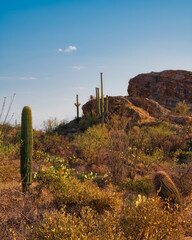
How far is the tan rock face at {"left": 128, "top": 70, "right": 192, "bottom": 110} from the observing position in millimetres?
22016

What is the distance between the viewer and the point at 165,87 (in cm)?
2223

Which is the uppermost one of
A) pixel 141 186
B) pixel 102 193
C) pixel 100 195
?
pixel 100 195

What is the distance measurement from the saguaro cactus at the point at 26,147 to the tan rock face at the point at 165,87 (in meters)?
17.3

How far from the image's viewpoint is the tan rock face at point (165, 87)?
867 inches

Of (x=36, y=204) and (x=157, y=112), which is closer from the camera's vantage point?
(x=36, y=204)

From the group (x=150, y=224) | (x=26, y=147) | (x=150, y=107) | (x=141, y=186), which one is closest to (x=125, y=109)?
(x=150, y=107)

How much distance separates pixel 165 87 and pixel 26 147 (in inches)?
756

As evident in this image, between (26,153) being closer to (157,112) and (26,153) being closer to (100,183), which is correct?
(100,183)

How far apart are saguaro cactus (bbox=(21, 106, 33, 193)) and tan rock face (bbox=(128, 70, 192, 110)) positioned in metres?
17.3

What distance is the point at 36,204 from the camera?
4.28 m

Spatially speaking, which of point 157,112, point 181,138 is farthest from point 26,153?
point 157,112

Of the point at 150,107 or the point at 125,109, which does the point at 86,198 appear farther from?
the point at 150,107

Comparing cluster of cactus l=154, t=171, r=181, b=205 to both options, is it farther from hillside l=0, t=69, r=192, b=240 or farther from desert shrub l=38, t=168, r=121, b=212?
desert shrub l=38, t=168, r=121, b=212

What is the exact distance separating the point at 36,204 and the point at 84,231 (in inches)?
78.4
